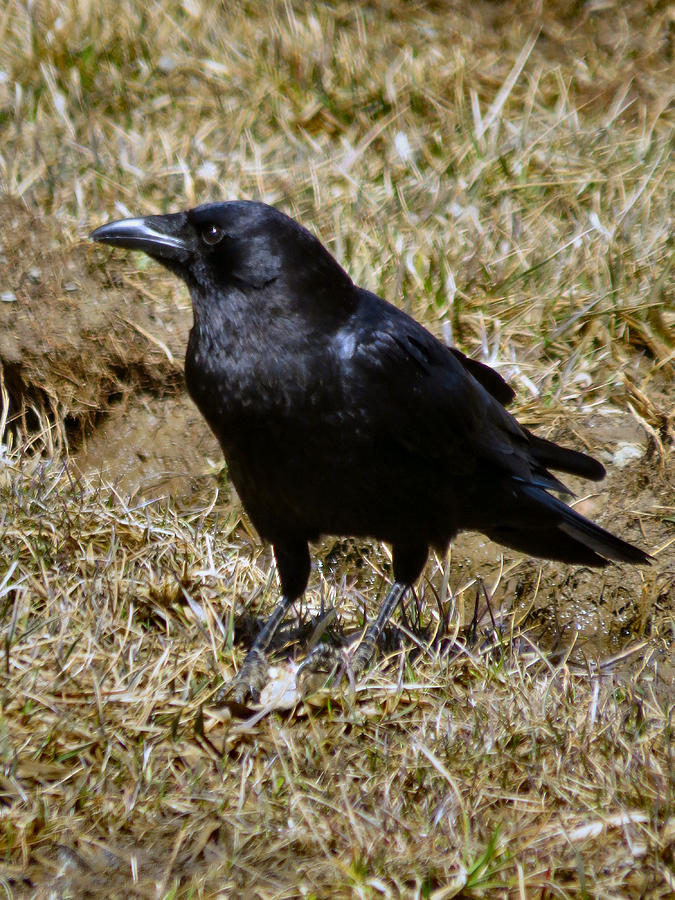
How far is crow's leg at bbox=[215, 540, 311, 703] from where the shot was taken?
2887 millimetres

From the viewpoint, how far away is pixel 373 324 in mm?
3004

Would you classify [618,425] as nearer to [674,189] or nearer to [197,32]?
[674,189]

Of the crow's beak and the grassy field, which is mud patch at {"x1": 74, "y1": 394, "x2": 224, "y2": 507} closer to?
the grassy field

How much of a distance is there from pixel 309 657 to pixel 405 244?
2.40 m

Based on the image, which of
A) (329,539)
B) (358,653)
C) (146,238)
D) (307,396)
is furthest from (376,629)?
(146,238)

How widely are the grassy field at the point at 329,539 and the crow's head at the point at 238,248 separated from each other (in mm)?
838

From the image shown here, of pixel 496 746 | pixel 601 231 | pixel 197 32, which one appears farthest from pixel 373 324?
pixel 197 32

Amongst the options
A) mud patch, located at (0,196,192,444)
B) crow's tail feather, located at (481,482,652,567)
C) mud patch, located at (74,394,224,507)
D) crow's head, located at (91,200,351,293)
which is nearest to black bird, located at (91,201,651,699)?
crow's head, located at (91,200,351,293)

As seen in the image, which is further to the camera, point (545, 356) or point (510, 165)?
point (510, 165)

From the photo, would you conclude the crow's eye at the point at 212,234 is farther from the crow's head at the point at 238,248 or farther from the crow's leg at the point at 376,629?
the crow's leg at the point at 376,629

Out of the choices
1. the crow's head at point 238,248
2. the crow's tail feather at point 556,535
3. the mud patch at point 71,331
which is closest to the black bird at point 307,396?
the crow's head at point 238,248

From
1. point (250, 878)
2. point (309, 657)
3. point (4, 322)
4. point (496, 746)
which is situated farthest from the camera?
point (4, 322)

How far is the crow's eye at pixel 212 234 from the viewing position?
2.96 m

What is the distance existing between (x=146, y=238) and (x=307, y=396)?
70 cm
